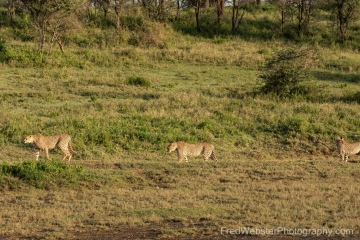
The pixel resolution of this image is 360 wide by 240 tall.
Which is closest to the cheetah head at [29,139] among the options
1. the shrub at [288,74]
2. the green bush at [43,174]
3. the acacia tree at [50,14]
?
the green bush at [43,174]

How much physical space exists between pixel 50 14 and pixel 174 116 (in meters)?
13.8

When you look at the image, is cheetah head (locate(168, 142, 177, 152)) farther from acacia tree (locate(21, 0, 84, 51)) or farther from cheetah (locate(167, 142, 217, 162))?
acacia tree (locate(21, 0, 84, 51))

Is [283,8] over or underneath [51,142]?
over

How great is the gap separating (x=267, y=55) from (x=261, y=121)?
43.8 ft

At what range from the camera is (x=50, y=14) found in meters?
31.7

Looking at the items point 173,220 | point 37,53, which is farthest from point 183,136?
point 37,53

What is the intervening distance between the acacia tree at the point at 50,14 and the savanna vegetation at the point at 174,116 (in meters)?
0.10

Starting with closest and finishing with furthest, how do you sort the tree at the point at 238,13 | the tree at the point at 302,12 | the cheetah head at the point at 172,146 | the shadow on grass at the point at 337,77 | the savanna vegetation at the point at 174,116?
the savanna vegetation at the point at 174,116 → the cheetah head at the point at 172,146 → the shadow on grass at the point at 337,77 → the tree at the point at 238,13 → the tree at the point at 302,12

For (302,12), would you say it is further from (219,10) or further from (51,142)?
(51,142)

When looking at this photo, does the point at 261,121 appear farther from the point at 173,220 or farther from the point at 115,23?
the point at 115,23

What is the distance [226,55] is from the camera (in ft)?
107

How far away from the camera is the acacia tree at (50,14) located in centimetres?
3134

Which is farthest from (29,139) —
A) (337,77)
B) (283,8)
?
(283,8)

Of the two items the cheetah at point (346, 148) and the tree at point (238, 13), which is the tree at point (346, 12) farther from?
the cheetah at point (346, 148)
